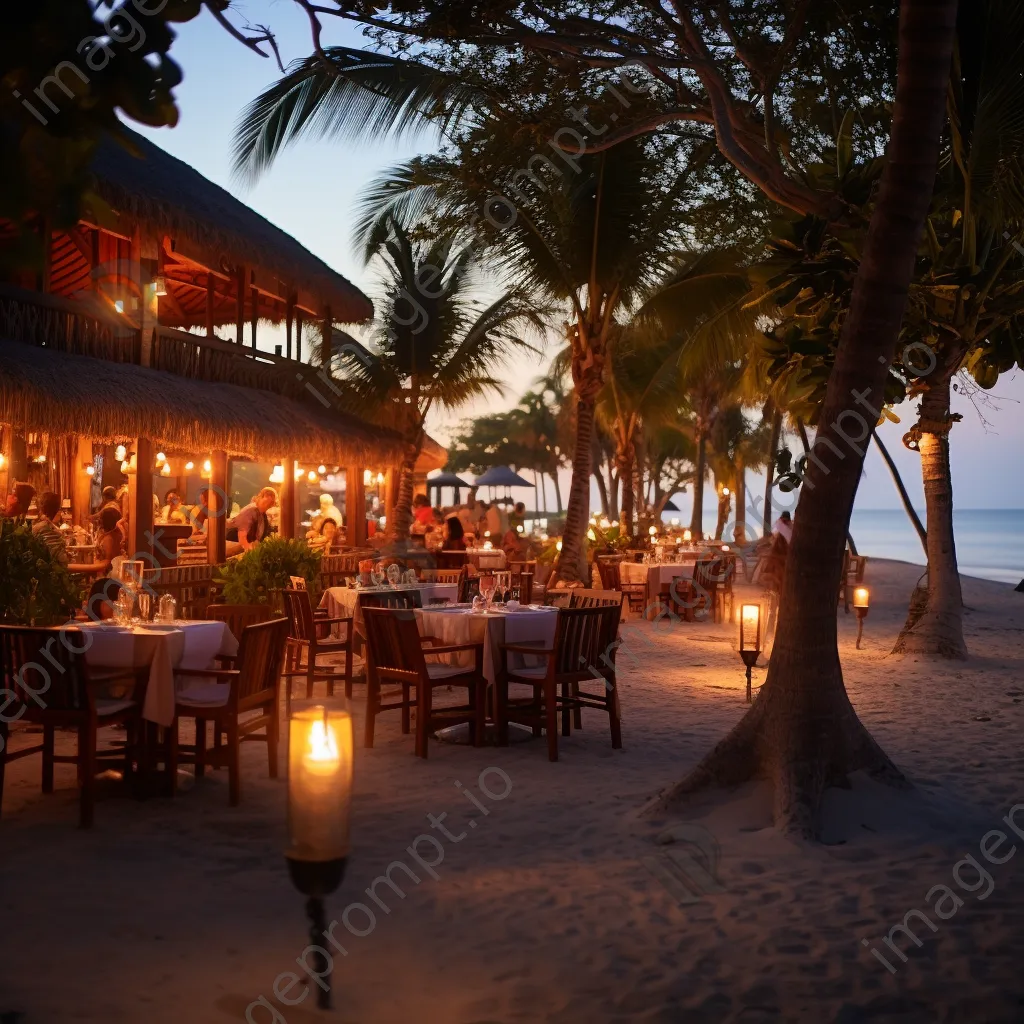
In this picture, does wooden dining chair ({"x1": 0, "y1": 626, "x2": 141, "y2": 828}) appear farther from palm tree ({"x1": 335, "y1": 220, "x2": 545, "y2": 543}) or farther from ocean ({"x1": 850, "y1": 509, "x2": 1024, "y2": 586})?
ocean ({"x1": 850, "y1": 509, "x2": 1024, "y2": 586})

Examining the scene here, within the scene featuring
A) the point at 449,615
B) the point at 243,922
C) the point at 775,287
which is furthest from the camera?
the point at 449,615

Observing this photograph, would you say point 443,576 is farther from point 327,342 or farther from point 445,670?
point 327,342

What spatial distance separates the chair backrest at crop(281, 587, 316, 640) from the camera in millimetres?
8547

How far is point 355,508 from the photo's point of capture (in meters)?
18.3

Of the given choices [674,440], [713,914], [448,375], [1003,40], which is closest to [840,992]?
[713,914]

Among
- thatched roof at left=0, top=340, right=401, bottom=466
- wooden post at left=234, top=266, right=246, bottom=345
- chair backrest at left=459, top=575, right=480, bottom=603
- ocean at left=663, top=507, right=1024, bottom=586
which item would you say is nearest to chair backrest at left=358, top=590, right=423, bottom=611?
chair backrest at left=459, top=575, right=480, bottom=603

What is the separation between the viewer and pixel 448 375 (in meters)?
17.5

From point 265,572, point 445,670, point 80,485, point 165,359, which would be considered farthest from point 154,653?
point 80,485

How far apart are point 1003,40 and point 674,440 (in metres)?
35.7

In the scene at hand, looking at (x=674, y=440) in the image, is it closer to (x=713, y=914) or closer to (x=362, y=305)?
(x=362, y=305)

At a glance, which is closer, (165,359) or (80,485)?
(165,359)

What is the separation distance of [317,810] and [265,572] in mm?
8897

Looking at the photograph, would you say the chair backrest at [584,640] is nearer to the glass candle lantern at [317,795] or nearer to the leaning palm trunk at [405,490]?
the glass candle lantern at [317,795]

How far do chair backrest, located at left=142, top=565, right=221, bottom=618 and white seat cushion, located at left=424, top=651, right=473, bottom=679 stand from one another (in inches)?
174
